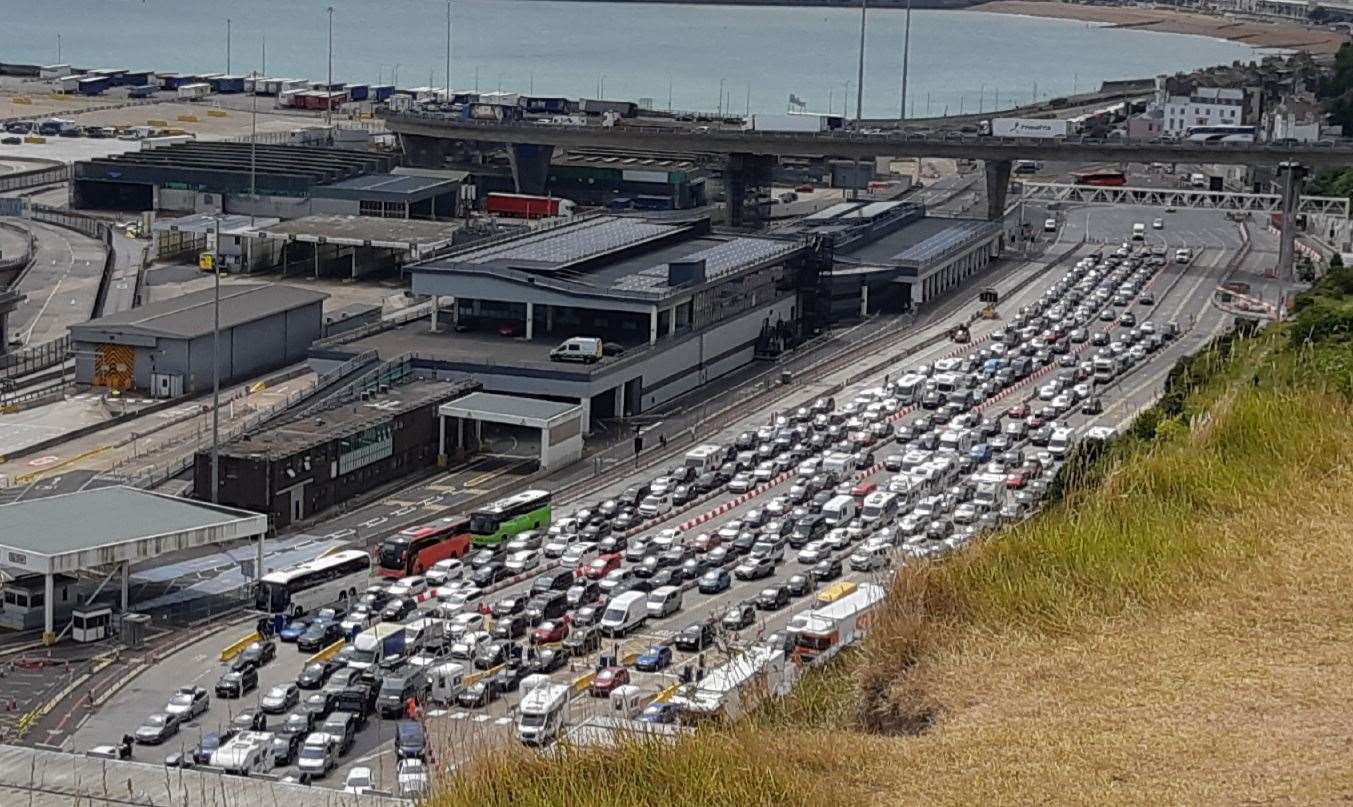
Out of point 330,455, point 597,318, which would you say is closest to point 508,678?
point 330,455

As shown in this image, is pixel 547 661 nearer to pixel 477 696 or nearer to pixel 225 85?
pixel 477 696

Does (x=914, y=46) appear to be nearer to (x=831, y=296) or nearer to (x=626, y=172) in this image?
(x=626, y=172)

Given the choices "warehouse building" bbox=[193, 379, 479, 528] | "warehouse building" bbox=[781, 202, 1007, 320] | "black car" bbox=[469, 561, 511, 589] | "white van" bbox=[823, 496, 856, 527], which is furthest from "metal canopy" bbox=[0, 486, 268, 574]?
"warehouse building" bbox=[781, 202, 1007, 320]

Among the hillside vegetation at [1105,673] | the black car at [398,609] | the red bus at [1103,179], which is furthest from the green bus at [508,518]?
the red bus at [1103,179]

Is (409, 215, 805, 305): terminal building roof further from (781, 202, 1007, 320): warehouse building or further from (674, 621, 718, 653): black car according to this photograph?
(674, 621, 718, 653): black car

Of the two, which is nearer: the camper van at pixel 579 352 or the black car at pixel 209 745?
the black car at pixel 209 745

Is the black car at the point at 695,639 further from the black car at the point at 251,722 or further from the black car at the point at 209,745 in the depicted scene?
the black car at the point at 209,745

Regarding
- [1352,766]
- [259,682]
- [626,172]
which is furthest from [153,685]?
[626,172]
